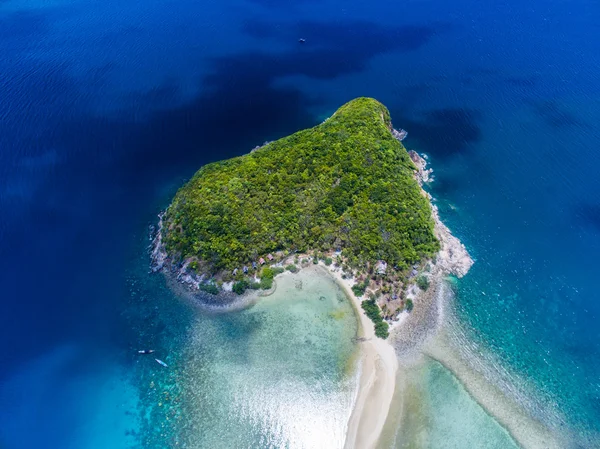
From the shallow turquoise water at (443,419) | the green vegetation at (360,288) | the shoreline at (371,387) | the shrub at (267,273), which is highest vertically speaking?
the shrub at (267,273)

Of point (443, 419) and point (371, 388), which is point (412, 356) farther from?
point (443, 419)

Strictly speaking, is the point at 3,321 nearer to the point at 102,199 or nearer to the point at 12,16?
the point at 102,199

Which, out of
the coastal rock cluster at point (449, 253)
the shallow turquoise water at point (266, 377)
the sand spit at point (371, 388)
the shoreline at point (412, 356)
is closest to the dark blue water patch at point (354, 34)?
the coastal rock cluster at point (449, 253)

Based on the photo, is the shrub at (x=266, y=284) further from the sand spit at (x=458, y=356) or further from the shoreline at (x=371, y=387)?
the sand spit at (x=458, y=356)

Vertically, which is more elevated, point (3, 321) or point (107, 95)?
point (107, 95)

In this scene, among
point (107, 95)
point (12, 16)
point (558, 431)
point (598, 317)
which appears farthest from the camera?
point (12, 16)

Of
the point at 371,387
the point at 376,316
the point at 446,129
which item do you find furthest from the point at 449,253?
the point at 446,129

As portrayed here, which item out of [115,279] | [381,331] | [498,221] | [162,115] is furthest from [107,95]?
[498,221]
